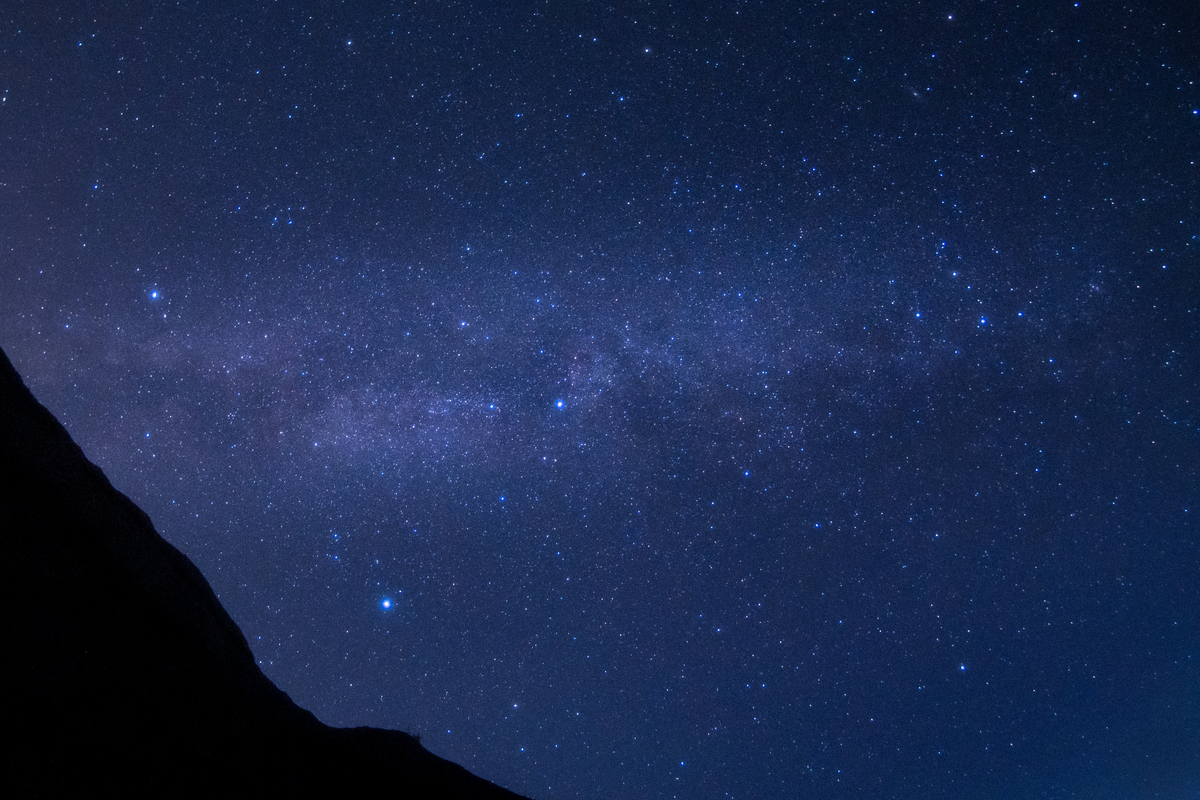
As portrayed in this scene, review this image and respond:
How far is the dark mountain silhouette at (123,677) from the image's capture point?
3148 mm

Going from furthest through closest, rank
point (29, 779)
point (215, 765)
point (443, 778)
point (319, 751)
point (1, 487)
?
point (443, 778) < point (319, 751) < point (1, 487) < point (215, 765) < point (29, 779)

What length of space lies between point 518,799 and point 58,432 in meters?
3.78

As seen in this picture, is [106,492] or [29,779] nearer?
[29,779]

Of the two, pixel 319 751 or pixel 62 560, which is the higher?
pixel 62 560

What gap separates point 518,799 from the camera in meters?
4.58

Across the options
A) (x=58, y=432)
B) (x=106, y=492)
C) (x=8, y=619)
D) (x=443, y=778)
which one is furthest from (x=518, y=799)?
(x=58, y=432)

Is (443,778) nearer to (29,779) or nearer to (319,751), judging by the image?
(319,751)

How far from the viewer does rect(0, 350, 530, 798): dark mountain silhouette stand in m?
3.15

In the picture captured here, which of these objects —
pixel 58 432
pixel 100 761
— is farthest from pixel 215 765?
pixel 58 432

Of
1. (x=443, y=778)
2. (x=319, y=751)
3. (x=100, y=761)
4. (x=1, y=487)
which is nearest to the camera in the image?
(x=100, y=761)

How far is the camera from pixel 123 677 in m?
3.63

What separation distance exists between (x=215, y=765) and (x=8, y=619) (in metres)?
1.19

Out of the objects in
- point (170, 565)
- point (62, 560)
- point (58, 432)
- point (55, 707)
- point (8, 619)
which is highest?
point (58, 432)

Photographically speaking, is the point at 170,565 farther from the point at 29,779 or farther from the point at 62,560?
the point at 29,779
